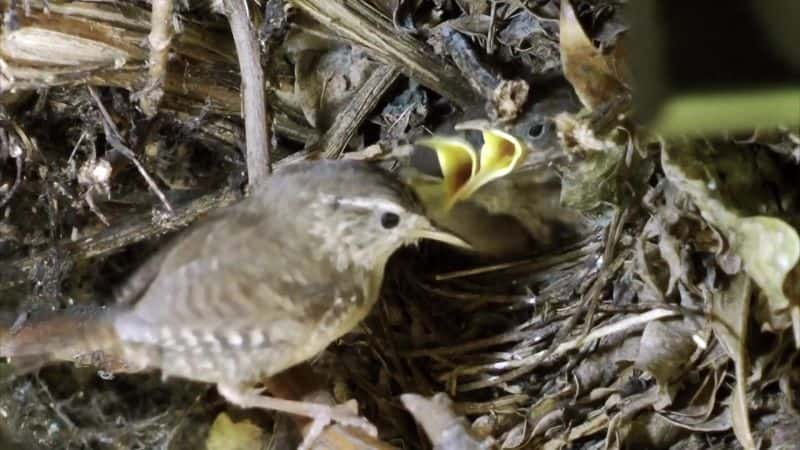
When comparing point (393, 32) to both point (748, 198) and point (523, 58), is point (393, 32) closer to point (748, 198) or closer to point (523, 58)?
point (523, 58)

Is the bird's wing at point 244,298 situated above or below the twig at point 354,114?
below

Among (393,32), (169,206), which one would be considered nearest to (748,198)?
(393,32)

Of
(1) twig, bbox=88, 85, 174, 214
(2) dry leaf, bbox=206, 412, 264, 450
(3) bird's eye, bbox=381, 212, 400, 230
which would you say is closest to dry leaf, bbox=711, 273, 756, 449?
(3) bird's eye, bbox=381, 212, 400, 230

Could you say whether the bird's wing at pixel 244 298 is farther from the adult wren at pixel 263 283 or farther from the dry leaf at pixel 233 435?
the dry leaf at pixel 233 435

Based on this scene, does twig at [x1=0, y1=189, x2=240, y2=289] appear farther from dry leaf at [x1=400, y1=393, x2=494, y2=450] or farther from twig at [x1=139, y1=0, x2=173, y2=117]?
dry leaf at [x1=400, y1=393, x2=494, y2=450]

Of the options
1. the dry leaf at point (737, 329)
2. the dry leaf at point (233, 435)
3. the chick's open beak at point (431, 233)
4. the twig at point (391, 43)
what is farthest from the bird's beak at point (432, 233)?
the dry leaf at point (233, 435)

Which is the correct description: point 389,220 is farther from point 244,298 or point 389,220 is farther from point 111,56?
point 111,56

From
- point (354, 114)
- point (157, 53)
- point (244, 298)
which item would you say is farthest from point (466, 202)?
point (157, 53)
